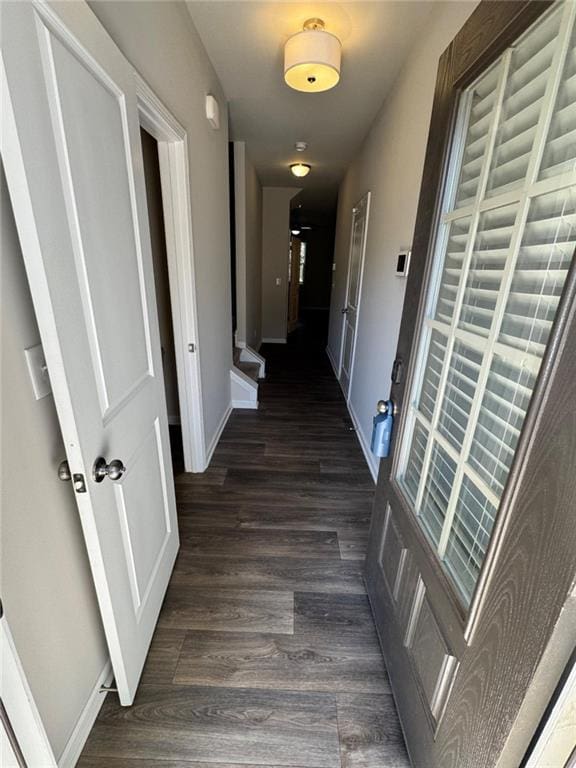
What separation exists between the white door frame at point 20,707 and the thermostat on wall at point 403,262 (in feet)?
6.74

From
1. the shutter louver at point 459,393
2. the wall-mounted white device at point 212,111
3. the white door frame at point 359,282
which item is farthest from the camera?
the white door frame at point 359,282

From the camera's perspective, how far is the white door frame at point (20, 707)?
26.3 inches

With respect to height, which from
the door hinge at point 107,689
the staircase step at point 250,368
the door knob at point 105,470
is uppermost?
the door knob at point 105,470

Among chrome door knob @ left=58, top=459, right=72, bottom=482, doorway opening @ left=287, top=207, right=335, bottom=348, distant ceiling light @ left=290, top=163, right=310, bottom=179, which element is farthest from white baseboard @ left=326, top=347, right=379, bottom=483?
doorway opening @ left=287, top=207, right=335, bottom=348

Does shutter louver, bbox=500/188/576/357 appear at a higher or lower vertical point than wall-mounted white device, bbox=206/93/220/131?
lower

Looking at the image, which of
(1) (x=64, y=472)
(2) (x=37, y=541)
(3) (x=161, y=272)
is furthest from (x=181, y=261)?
(2) (x=37, y=541)

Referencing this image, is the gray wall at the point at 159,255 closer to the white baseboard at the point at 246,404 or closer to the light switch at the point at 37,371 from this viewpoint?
the white baseboard at the point at 246,404

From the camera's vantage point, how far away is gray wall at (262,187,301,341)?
5.67 metres

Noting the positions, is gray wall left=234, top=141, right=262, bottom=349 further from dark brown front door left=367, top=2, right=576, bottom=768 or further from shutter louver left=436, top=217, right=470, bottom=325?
shutter louver left=436, top=217, right=470, bottom=325

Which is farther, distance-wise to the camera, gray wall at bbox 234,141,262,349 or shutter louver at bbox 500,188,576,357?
gray wall at bbox 234,141,262,349

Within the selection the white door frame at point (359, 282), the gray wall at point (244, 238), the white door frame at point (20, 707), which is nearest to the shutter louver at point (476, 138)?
the white door frame at point (20, 707)

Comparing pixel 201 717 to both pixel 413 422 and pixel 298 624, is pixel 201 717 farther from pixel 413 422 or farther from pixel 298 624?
pixel 413 422

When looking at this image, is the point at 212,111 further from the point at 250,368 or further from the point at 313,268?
the point at 313,268

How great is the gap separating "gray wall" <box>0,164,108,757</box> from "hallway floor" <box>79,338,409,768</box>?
1.00ft
